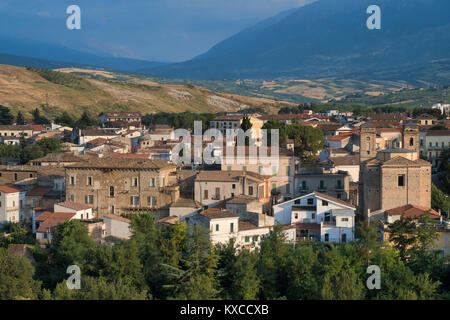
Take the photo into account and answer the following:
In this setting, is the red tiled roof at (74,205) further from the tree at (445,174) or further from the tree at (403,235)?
the tree at (445,174)

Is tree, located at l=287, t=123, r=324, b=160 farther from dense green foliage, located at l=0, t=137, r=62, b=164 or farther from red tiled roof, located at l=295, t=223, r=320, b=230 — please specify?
red tiled roof, located at l=295, t=223, r=320, b=230

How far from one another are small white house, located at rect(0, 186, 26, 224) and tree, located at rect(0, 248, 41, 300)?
10.6m

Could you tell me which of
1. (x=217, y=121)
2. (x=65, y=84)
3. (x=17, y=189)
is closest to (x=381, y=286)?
(x=17, y=189)

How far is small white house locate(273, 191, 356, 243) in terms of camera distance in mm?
33781

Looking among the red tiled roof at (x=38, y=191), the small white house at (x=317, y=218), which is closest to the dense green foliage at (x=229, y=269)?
the small white house at (x=317, y=218)

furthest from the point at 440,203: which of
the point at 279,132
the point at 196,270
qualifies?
the point at 279,132

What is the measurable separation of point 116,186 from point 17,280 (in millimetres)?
12056

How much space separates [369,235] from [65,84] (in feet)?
382

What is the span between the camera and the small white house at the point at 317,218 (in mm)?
33781

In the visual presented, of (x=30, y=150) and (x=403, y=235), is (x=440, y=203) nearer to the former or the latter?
(x=403, y=235)

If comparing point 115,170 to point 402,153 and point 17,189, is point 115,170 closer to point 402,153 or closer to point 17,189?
point 17,189

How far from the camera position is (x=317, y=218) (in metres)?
34.8

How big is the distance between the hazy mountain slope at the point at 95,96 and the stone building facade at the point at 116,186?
7207cm
